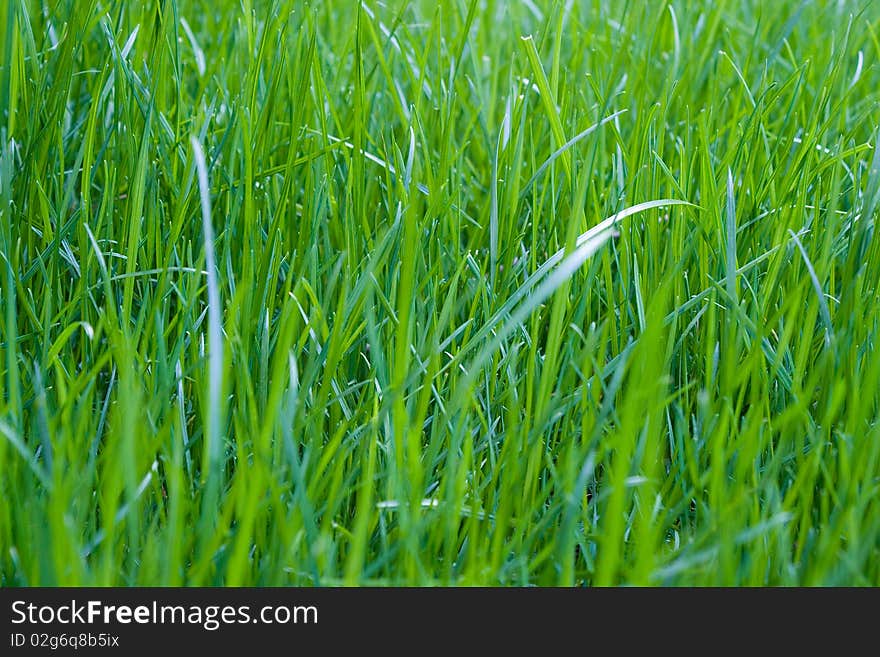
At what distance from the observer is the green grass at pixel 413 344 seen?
0.78 meters

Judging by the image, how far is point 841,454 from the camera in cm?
83

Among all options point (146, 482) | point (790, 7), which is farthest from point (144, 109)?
point (790, 7)

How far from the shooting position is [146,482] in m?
0.78

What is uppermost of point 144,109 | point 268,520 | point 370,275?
point 144,109

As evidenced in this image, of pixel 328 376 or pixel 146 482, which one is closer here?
pixel 146 482

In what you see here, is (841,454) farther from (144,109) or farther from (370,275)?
(144,109)

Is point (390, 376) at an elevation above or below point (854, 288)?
below

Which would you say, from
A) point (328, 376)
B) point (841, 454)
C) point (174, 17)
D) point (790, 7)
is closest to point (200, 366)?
point (328, 376)

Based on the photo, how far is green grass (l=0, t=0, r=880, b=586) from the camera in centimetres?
78

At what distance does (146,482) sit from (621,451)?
41cm

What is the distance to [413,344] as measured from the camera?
3.47ft
